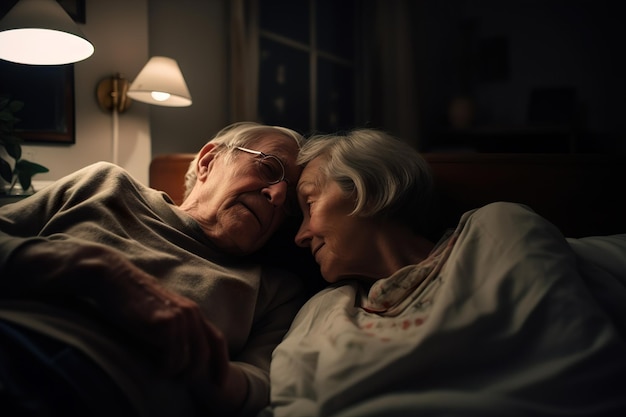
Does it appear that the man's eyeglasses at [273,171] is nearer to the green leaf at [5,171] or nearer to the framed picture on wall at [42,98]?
the green leaf at [5,171]

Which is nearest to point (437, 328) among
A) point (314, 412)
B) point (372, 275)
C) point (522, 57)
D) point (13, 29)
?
point (314, 412)

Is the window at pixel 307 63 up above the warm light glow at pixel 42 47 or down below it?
above

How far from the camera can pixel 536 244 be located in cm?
80

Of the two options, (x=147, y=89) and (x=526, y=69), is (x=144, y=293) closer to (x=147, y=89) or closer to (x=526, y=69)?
(x=147, y=89)

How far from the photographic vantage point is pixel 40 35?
63.9 inches

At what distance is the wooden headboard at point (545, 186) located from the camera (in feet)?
3.82

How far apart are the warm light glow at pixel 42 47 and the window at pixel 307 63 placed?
173 cm

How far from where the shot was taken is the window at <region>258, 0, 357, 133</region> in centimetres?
338

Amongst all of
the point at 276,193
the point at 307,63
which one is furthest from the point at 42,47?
the point at 307,63

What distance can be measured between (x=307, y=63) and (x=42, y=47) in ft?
7.97

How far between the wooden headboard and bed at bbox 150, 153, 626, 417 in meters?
0.20

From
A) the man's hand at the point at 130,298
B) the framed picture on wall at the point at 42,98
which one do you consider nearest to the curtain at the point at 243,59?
the framed picture on wall at the point at 42,98

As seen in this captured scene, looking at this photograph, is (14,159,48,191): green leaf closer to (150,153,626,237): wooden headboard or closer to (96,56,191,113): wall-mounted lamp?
(96,56,191,113): wall-mounted lamp

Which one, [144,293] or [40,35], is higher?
[40,35]
